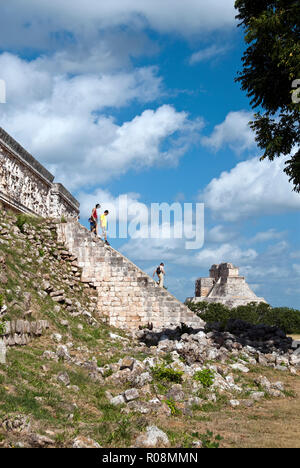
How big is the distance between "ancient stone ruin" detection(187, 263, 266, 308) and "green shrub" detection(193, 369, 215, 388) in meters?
15.8

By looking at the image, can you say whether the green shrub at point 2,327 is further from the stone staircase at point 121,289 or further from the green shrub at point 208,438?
the stone staircase at point 121,289

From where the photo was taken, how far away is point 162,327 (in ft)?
51.1

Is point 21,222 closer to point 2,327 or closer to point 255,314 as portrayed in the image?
point 2,327

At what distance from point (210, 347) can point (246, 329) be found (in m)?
4.01

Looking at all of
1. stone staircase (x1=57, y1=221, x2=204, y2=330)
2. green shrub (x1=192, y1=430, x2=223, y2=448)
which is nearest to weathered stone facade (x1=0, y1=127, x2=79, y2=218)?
stone staircase (x1=57, y1=221, x2=204, y2=330)

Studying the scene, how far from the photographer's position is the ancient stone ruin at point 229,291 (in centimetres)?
2616

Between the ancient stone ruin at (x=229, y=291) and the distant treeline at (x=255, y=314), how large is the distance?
2.46 feet

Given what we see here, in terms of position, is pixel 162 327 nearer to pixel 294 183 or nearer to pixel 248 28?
pixel 294 183

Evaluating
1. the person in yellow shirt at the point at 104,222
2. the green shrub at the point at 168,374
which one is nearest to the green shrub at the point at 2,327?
the green shrub at the point at 168,374

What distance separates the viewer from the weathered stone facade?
1547 cm

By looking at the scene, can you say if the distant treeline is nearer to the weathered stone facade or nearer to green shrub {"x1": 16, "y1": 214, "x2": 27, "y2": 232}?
the weathered stone facade

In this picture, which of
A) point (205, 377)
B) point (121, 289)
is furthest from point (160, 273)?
point (205, 377)

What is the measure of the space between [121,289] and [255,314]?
36.3 feet

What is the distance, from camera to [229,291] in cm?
2667
